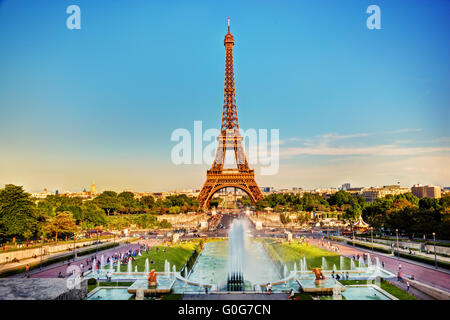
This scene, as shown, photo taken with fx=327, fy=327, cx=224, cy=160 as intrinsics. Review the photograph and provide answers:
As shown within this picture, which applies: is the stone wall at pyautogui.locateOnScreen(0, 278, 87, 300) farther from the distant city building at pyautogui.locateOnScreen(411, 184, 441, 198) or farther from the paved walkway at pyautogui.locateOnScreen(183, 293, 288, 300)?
the distant city building at pyautogui.locateOnScreen(411, 184, 441, 198)

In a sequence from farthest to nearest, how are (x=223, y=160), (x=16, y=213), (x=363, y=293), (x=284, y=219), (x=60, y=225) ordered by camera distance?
(x=223, y=160)
(x=284, y=219)
(x=60, y=225)
(x=16, y=213)
(x=363, y=293)

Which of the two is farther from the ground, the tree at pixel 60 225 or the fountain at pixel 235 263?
the tree at pixel 60 225

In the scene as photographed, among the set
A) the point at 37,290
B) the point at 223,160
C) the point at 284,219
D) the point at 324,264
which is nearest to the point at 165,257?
the point at 324,264

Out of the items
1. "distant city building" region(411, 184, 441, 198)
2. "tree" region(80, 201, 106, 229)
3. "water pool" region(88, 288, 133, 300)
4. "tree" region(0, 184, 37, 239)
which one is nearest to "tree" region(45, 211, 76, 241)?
"tree" region(0, 184, 37, 239)

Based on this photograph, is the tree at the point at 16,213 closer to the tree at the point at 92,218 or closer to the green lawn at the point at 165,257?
the green lawn at the point at 165,257

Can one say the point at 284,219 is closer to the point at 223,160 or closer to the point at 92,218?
the point at 223,160

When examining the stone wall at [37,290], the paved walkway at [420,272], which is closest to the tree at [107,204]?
the paved walkway at [420,272]
